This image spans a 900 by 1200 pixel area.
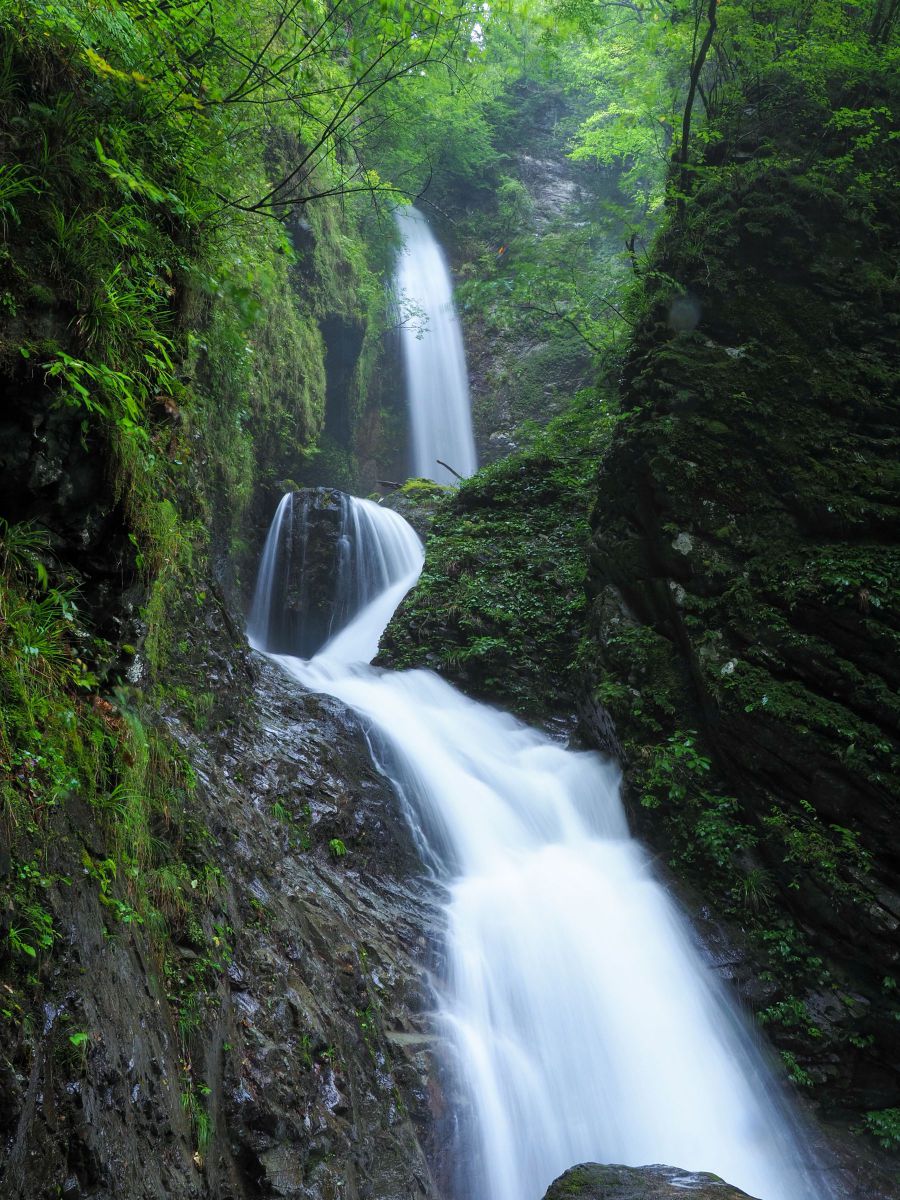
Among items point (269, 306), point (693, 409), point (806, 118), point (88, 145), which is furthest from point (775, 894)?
point (269, 306)

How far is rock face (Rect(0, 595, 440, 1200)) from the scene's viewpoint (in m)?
2.33

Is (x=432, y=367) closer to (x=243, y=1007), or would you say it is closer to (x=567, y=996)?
(x=567, y=996)

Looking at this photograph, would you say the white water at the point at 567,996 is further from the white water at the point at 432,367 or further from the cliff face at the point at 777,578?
the white water at the point at 432,367

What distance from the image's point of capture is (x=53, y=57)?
3.29 metres

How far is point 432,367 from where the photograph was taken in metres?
21.0

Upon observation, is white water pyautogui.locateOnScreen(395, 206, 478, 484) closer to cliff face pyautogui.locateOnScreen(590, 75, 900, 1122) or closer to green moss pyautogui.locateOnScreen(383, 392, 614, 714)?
green moss pyautogui.locateOnScreen(383, 392, 614, 714)

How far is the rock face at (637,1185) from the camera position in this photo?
3.64 meters

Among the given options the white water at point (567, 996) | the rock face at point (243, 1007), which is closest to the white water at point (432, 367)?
the white water at point (567, 996)

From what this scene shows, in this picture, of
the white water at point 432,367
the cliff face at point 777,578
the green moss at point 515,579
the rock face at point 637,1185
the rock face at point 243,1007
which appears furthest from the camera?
the white water at point 432,367

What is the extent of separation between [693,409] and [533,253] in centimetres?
921

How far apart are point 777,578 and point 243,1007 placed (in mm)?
5560

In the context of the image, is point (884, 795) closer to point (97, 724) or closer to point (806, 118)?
point (97, 724)

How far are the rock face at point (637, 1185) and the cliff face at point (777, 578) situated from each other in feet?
7.05

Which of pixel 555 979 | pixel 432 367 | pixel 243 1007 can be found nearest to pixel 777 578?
pixel 555 979
